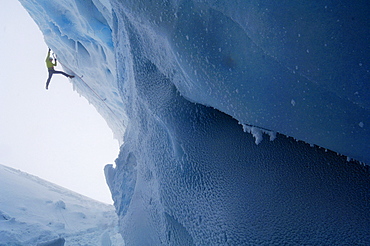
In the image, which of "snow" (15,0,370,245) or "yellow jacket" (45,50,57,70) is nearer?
"snow" (15,0,370,245)

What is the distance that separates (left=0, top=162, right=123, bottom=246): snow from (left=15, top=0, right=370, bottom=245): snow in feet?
5.32

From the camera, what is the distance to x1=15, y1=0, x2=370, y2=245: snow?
2.97ft

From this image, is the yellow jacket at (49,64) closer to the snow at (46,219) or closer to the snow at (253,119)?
the snow at (46,219)

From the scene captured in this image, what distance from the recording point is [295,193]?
126 centimetres

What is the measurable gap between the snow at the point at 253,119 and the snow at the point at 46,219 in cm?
162

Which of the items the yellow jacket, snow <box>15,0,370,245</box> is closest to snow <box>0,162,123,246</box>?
snow <box>15,0,370,245</box>

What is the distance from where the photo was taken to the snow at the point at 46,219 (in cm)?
299

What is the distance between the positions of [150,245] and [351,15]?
192cm

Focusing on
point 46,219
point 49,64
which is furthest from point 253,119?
point 49,64

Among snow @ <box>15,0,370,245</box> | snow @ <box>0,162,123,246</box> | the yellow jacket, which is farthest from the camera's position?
the yellow jacket

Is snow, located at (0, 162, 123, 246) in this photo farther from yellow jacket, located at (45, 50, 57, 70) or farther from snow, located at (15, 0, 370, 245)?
yellow jacket, located at (45, 50, 57, 70)

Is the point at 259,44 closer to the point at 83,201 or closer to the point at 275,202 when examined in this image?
the point at 275,202

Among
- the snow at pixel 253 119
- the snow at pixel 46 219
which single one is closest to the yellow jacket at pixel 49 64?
the snow at pixel 46 219

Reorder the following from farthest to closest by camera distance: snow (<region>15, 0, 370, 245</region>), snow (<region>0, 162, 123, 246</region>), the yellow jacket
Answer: the yellow jacket < snow (<region>0, 162, 123, 246</region>) < snow (<region>15, 0, 370, 245</region>)
